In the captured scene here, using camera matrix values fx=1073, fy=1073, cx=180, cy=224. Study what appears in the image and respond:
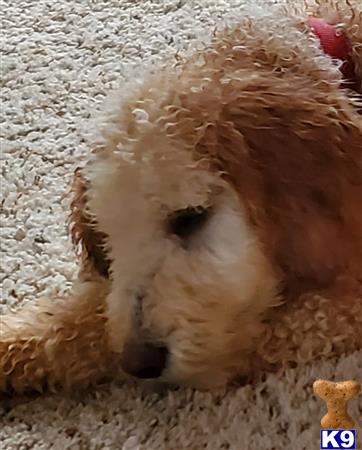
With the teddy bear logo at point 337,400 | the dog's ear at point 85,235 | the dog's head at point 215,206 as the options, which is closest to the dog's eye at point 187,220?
the dog's head at point 215,206

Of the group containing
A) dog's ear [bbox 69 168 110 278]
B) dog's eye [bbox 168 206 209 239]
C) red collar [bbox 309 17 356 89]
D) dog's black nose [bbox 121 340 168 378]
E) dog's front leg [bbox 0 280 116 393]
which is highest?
red collar [bbox 309 17 356 89]

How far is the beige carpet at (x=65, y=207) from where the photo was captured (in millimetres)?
1325

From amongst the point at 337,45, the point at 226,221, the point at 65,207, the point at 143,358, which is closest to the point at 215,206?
the point at 226,221

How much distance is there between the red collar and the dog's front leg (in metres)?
0.44

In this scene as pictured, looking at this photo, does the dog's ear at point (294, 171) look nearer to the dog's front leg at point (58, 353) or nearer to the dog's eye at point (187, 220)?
the dog's eye at point (187, 220)

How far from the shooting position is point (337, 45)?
1.50m

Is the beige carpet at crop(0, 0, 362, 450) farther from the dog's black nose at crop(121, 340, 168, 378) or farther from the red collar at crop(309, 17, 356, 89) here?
the red collar at crop(309, 17, 356, 89)

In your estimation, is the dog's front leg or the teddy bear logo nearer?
the teddy bear logo

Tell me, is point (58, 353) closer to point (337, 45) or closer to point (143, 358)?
point (143, 358)

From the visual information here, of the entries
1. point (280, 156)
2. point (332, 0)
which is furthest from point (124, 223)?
point (332, 0)

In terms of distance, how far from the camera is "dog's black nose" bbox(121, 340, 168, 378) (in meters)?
1.30

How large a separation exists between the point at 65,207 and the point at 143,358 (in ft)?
1.80

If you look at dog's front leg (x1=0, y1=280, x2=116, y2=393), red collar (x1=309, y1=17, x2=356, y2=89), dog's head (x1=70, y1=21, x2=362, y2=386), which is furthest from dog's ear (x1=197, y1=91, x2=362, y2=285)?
dog's front leg (x1=0, y1=280, x2=116, y2=393)

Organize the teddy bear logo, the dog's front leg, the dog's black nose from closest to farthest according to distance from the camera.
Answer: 1. the teddy bear logo
2. the dog's black nose
3. the dog's front leg
